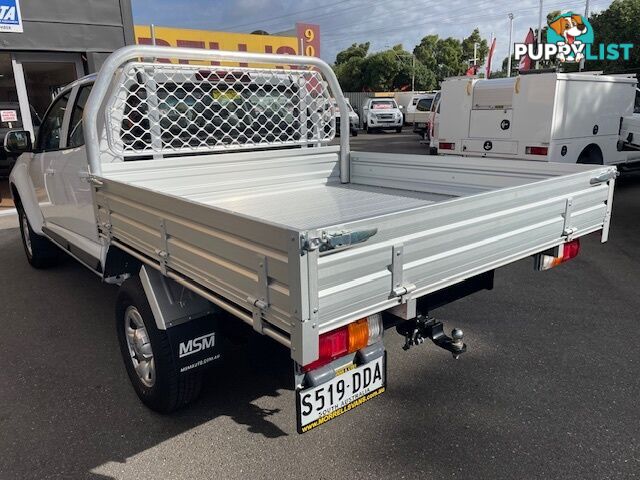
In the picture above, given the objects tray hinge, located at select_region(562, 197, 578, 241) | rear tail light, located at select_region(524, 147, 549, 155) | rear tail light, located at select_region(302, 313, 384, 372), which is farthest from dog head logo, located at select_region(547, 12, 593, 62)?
rear tail light, located at select_region(302, 313, 384, 372)

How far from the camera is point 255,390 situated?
3.20 meters

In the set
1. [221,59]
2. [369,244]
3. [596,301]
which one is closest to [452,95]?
[596,301]

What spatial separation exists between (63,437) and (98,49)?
942 centimetres

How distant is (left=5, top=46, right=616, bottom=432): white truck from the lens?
1842 millimetres

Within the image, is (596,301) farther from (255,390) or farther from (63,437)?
(63,437)

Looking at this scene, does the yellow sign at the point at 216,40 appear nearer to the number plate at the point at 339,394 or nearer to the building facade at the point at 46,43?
the building facade at the point at 46,43

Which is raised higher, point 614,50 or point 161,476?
point 614,50

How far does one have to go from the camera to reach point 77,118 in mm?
Result: 3918

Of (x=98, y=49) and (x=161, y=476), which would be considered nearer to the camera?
(x=161, y=476)

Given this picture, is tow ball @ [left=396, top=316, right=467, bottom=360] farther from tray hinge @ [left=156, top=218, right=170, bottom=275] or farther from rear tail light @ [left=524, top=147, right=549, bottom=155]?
rear tail light @ [left=524, top=147, right=549, bottom=155]

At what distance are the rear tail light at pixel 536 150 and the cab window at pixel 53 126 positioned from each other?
7011 millimetres

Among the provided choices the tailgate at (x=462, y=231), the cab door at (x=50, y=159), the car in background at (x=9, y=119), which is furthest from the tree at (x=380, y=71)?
the tailgate at (x=462, y=231)

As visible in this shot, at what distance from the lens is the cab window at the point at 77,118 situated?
3.82m

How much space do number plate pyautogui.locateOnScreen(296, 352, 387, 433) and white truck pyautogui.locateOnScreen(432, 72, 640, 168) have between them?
707 cm
